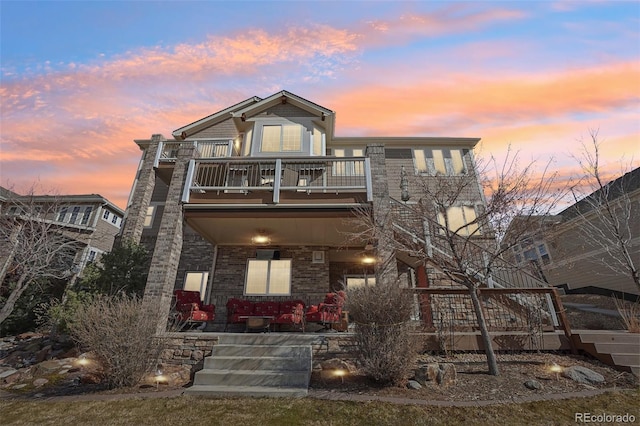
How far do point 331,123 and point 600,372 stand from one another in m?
12.7

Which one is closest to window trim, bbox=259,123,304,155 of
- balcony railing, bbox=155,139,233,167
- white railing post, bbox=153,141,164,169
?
balcony railing, bbox=155,139,233,167

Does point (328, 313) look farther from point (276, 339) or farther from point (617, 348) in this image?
point (617, 348)

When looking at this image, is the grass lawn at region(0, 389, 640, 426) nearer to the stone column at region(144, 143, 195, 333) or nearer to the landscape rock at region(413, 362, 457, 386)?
the landscape rock at region(413, 362, 457, 386)

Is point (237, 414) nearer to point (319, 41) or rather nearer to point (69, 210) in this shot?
point (319, 41)

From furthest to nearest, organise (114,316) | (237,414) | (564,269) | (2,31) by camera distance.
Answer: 1. (564,269)
2. (2,31)
3. (114,316)
4. (237,414)

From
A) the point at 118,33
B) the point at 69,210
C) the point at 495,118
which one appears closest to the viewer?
the point at 118,33

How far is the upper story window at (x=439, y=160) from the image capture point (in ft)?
57.2

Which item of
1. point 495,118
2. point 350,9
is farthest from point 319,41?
point 495,118

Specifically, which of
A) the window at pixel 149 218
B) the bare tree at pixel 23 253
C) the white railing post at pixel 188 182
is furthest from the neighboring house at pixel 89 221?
the white railing post at pixel 188 182

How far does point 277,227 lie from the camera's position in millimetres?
9508

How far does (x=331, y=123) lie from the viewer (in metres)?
14.1

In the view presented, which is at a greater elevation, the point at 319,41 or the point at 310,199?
the point at 319,41

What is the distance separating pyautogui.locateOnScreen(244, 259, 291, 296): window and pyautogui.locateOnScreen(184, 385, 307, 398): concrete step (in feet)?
19.8

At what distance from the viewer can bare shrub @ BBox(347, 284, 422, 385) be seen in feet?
15.5
